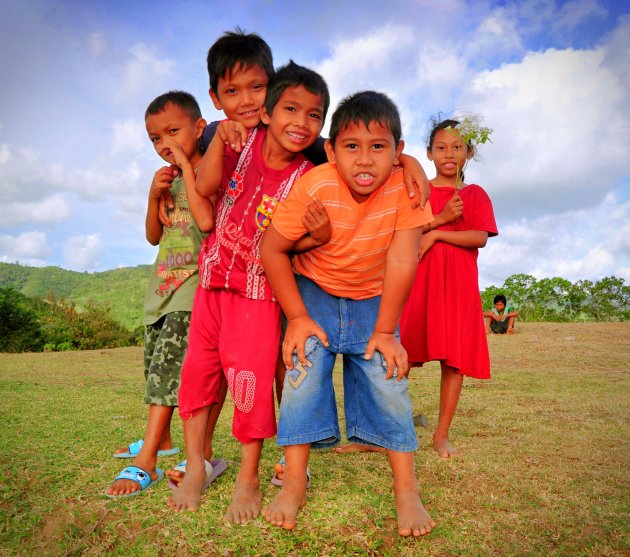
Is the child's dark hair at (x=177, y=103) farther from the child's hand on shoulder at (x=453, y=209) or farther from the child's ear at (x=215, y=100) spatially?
the child's hand on shoulder at (x=453, y=209)

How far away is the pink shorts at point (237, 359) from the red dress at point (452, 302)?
1236 mm

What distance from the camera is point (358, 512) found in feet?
7.61

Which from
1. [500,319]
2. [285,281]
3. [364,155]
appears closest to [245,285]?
[285,281]

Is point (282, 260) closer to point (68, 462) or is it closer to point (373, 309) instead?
point (373, 309)

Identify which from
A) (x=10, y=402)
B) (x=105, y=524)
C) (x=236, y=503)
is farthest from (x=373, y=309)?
(x=10, y=402)

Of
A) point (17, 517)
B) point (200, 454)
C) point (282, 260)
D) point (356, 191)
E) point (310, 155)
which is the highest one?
point (310, 155)

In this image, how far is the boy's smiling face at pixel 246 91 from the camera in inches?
104

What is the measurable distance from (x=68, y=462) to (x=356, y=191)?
2.12 m

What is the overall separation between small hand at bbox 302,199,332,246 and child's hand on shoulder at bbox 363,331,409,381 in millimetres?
496

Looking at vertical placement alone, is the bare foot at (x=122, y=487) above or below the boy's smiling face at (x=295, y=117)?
below

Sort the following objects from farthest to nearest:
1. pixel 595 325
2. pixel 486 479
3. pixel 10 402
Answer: pixel 595 325, pixel 10 402, pixel 486 479

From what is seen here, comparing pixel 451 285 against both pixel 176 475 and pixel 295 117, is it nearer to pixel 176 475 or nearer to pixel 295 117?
pixel 295 117

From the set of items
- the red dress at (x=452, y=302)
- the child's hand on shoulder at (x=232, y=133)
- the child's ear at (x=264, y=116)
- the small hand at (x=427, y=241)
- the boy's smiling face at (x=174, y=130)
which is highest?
the boy's smiling face at (x=174, y=130)

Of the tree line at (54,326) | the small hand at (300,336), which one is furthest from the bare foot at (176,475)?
the tree line at (54,326)
